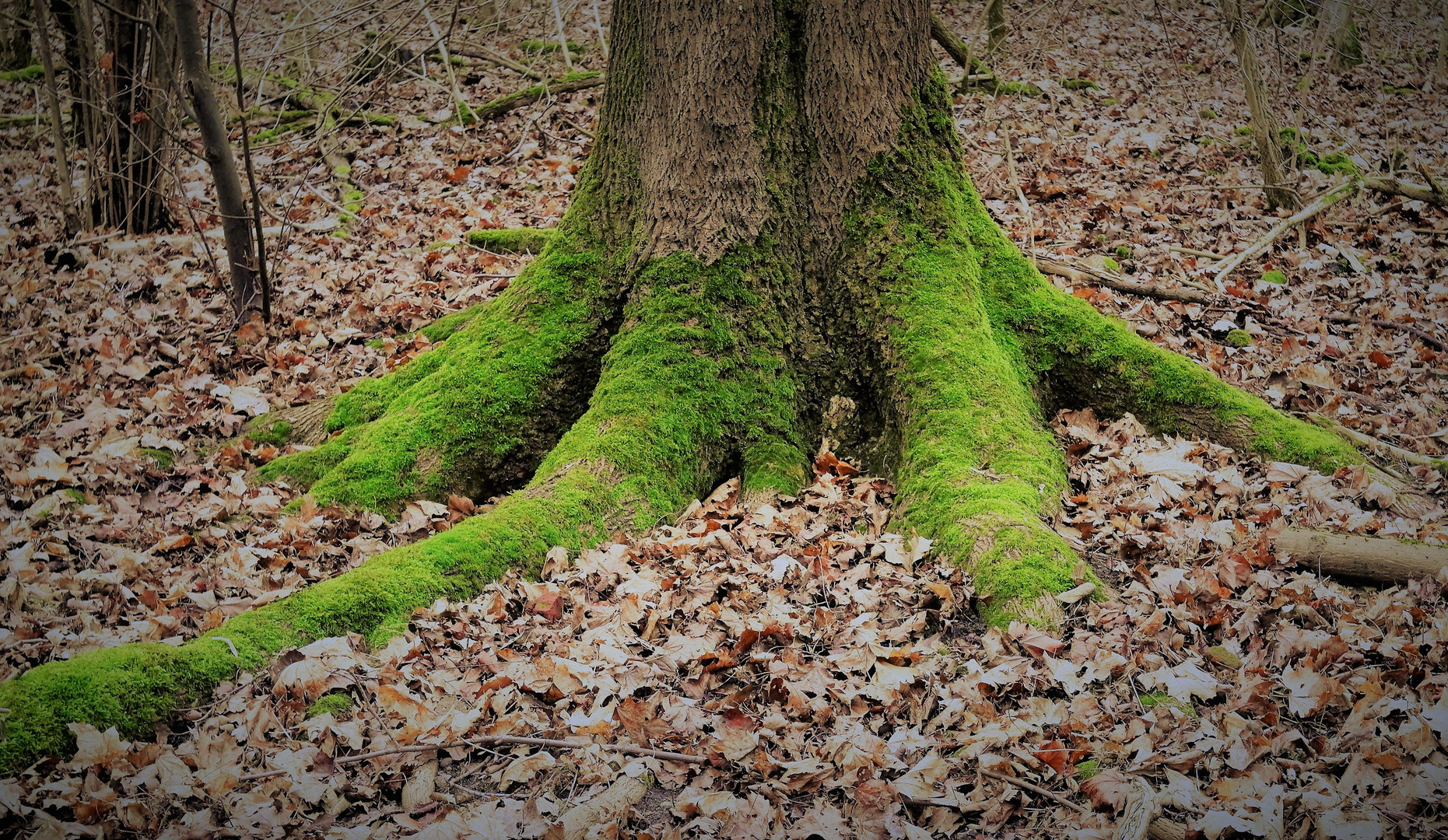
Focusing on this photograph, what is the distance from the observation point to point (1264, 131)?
799cm

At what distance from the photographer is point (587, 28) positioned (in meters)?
13.4

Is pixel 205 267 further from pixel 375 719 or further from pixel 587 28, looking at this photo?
pixel 587 28

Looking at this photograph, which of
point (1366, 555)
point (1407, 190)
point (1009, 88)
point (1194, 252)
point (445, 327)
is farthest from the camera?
point (1009, 88)

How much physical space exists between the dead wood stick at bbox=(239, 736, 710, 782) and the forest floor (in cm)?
2

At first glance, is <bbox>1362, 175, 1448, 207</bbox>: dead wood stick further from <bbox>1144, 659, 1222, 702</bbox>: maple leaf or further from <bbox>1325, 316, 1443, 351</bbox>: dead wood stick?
<bbox>1144, 659, 1222, 702</bbox>: maple leaf

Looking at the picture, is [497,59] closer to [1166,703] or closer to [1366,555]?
[1366,555]

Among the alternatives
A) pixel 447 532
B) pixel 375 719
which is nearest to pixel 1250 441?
pixel 447 532

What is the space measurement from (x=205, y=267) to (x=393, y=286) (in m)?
1.95

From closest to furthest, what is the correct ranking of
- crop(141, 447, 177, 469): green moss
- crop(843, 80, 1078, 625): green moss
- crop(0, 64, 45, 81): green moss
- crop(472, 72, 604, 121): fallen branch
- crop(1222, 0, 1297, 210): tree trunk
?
crop(843, 80, 1078, 625): green moss → crop(141, 447, 177, 469): green moss → crop(1222, 0, 1297, 210): tree trunk → crop(472, 72, 604, 121): fallen branch → crop(0, 64, 45, 81): green moss

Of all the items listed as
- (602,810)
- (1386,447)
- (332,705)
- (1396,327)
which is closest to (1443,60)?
(1396,327)

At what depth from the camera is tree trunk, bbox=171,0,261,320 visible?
6.09 metres

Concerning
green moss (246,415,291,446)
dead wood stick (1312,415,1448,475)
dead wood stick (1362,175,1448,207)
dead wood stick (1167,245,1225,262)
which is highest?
dead wood stick (1362,175,1448,207)

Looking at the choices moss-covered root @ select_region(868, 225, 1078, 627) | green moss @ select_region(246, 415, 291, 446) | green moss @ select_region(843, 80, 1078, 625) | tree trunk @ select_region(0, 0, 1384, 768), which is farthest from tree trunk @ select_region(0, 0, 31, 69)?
moss-covered root @ select_region(868, 225, 1078, 627)

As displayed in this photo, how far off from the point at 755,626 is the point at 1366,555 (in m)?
2.49
